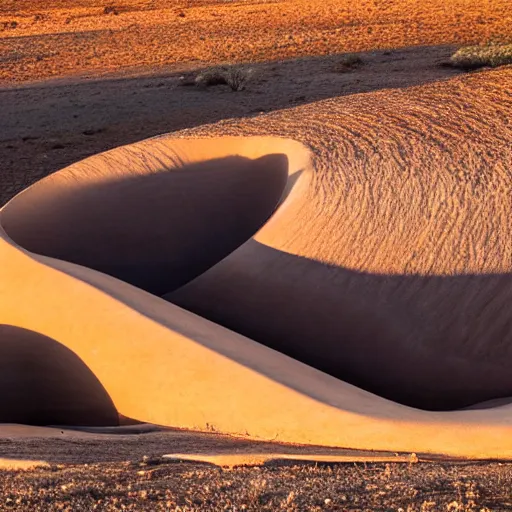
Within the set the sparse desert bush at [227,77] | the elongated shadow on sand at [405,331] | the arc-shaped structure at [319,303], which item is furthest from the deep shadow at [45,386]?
the sparse desert bush at [227,77]

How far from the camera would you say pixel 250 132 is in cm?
479

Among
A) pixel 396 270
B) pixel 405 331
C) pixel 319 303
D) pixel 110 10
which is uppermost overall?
pixel 110 10

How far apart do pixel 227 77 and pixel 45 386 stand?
8.48 metres

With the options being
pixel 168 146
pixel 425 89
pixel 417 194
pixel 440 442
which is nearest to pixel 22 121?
pixel 168 146

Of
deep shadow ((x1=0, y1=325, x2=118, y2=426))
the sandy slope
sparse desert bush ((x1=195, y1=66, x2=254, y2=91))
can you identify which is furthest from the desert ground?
deep shadow ((x1=0, y1=325, x2=118, y2=426))

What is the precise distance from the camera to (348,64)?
12.7 meters

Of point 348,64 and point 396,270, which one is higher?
point 348,64

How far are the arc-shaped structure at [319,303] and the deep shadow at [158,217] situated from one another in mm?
43

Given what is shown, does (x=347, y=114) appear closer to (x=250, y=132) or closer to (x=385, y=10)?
(x=250, y=132)

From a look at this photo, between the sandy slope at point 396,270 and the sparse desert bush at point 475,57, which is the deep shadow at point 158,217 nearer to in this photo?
the sandy slope at point 396,270

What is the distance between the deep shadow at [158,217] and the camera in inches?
186

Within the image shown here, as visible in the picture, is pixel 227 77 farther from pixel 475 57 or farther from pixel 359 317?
pixel 359 317

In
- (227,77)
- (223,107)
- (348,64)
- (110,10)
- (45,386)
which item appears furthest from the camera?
(110,10)

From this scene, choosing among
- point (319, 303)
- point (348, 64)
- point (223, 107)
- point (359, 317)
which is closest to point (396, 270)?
point (359, 317)
